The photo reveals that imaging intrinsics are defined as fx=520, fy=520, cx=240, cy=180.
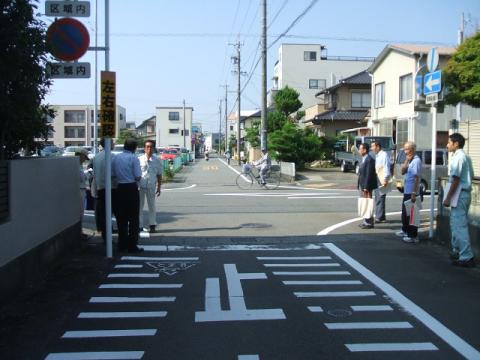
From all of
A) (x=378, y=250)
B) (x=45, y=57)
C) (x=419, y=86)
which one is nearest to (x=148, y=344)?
(x=45, y=57)

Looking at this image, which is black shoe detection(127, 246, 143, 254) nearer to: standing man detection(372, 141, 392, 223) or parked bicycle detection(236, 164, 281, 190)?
standing man detection(372, 141, 392, 223)

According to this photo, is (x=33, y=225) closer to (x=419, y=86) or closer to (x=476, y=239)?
(x=476, y=239)

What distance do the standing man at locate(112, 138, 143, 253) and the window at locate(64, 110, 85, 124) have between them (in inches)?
3082

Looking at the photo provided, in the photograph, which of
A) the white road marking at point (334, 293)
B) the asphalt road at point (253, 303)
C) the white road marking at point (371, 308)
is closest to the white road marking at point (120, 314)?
the asphalt road at point (253, 303)

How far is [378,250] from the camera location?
27.9ft

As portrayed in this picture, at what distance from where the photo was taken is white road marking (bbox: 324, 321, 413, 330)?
15.8ft

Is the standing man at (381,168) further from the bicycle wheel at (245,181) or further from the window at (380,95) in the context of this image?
the window at (380,95)

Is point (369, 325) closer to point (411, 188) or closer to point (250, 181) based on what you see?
point (411, 188)

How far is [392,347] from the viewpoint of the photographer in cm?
432

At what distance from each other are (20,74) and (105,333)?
2.96m

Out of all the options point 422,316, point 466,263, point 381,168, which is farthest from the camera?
point 381,168

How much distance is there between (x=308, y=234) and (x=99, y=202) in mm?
3988

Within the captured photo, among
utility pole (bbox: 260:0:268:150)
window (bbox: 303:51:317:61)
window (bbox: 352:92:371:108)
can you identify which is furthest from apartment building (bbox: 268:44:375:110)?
utility pole (bbox: 260:0:268:150)

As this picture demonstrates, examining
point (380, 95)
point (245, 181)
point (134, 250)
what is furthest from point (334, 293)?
point (380, 95)
